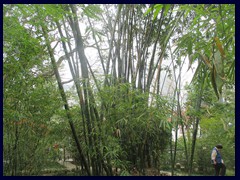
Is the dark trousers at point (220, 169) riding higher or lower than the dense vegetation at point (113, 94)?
lower

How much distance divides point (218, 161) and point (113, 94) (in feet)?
3.75

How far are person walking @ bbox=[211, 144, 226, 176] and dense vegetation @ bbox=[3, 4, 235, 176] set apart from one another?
2.4 inches

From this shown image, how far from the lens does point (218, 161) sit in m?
2.21

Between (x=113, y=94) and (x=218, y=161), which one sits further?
(x=113, y=94)

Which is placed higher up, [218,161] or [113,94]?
[113,94]

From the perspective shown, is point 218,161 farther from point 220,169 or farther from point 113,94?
point 113,94

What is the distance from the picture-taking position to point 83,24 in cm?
253

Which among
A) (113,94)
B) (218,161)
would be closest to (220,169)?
(218,161)

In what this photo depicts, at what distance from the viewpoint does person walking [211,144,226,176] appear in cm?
214

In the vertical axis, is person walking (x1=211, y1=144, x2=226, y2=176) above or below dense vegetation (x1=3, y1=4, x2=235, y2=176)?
below

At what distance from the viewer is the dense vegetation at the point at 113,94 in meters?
2.23

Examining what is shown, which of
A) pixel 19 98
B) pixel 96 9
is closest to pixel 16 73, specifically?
pixel 19 98

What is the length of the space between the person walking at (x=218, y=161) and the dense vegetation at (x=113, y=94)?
6 cm

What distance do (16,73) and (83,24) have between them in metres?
0.80
